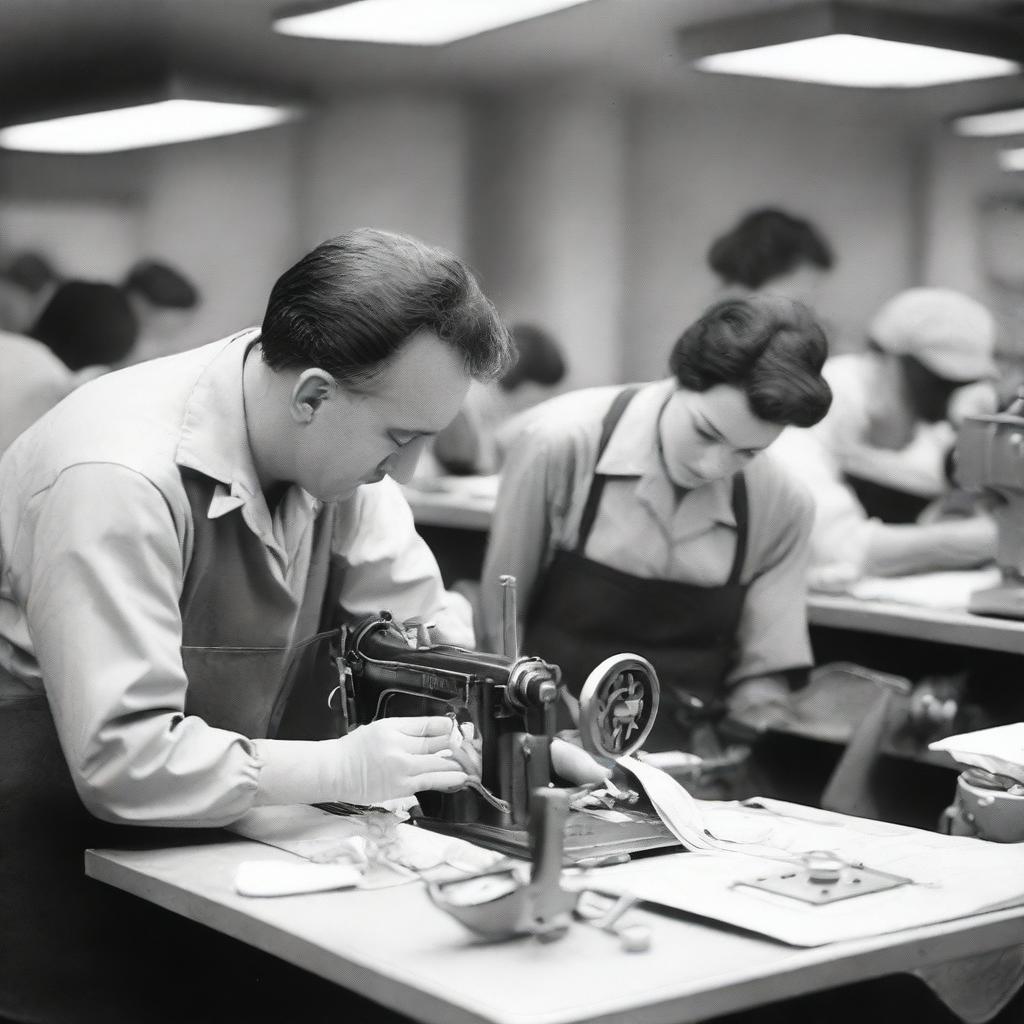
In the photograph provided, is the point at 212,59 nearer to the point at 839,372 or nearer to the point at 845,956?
the point at 839,372

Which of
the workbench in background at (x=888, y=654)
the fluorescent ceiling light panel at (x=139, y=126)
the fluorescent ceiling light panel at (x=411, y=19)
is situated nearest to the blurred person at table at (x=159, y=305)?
the fluorescent ceiling light panel at (x=139, y=126)

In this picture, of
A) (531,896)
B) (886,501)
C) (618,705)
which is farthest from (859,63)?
(531,896)

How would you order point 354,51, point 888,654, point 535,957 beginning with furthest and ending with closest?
point 888,654 → point 354,51 → point 535,957

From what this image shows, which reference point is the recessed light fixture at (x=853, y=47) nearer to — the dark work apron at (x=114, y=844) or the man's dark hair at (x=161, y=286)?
the man's dark hair at (x=161, y=286)

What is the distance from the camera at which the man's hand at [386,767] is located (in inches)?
82.7

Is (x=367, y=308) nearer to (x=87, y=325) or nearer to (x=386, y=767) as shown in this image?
(x=386, y=767)

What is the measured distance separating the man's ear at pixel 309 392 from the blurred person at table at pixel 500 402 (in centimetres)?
230

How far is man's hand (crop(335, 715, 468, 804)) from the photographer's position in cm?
210

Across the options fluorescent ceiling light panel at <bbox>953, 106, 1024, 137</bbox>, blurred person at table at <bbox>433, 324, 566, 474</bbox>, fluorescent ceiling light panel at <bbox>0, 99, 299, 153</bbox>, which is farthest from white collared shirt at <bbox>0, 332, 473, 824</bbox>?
fluorescent ceiling light panel at <bbox>953, 106, 1024, 137</bbox>

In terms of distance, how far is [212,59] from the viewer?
3656 millimetres

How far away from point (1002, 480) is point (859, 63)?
1.77 m

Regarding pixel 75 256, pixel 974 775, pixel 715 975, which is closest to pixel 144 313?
pixel 75 256

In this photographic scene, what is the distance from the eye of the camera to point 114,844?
2.14 metres

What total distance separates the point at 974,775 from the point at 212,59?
2342 mm
